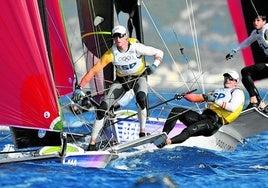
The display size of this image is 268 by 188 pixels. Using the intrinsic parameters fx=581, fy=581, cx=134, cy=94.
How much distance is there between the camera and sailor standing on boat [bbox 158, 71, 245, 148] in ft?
26.0

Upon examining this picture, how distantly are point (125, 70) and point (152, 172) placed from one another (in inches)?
59.7

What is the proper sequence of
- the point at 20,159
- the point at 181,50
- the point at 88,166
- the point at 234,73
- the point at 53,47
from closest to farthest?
1. the point at 20,159
2. the point at 88,166
3. the point at 234,73
4. the point at 181,50
5. the point at 53,47

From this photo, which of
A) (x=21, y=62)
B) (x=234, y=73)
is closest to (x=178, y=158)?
(x=234, y=73)

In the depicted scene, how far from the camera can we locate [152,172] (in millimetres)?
7637

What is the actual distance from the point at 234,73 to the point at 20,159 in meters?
3.21

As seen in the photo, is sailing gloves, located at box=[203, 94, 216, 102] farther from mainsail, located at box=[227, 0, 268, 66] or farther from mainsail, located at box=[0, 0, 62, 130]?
mainsail, located at box=[227, 0, 268, 66]

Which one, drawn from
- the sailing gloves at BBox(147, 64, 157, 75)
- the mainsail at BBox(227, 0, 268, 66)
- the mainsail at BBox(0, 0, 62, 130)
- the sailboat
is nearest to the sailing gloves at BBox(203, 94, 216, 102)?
the sailing gloves at BBox(147, 64, 157, 75)

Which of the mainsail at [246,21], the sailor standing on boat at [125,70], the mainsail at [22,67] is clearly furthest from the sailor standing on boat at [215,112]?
the mainsail at [246,21]

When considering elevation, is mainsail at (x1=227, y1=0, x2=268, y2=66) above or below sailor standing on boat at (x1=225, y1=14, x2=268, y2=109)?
above

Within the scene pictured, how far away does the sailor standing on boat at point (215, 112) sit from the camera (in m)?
7.94

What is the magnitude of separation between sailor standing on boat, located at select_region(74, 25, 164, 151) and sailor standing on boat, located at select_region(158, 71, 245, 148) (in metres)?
0.49

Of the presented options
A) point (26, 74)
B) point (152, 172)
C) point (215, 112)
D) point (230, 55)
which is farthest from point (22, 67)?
point (230, 55)

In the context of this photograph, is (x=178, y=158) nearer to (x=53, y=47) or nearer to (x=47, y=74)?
(x=47, y=74)

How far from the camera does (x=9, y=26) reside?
20.5ft
